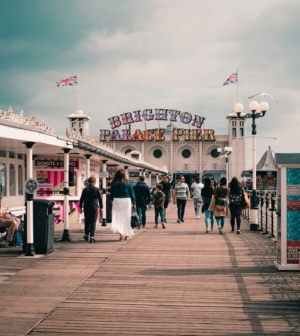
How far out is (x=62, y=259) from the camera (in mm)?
10453

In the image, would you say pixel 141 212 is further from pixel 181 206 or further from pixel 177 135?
pixel 177 135

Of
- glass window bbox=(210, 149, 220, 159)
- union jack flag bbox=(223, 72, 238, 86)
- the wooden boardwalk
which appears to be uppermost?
union jack flag bbox=(223, 72, 238, 86)

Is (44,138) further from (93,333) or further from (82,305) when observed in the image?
(93,333)

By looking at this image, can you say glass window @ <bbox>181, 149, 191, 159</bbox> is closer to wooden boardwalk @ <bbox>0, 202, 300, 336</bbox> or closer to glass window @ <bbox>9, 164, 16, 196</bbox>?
glass window @ <bbox>9, 164, 16, 196</bbox>

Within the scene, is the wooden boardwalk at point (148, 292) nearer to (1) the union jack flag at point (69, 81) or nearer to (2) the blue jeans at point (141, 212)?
(2) the blue jeans at point (141, 212)

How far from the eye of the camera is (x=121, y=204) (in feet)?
44.2

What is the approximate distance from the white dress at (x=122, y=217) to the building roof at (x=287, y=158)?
203 inches

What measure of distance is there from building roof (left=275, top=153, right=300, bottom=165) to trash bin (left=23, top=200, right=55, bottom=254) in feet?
15.5

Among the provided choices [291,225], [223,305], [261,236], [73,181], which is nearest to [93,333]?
[223,305]

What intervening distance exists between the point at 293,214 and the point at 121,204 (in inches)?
208

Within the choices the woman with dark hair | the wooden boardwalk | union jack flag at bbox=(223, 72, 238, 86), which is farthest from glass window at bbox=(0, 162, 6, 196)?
union jack flag at bbox=(223, 72, 238, 86)

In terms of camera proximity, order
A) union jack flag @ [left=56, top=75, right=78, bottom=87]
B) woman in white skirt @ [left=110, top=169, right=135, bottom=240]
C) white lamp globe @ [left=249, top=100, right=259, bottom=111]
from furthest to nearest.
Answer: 1. union jack flag @ [left=56, top=75, right=78, bottom=87]
2. white lamp globe @ [left=249, top=100, right=259, bottom=111]
3. woman in white skirt @ [left=110, top=169, right=135, bottom=240]

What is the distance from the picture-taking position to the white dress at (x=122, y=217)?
1349 centimetres

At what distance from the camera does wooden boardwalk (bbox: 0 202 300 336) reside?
226 inches
